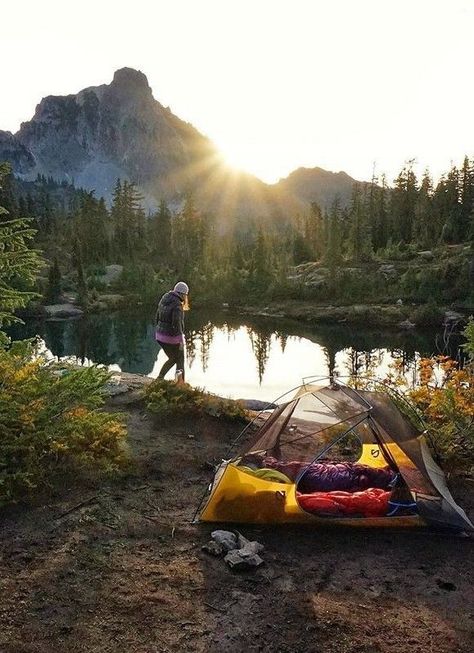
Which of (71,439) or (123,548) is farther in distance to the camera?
(71,439)

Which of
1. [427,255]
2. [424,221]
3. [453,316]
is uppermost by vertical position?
[424,221]

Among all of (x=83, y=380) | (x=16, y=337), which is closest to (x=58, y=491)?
(x=83, y=380)

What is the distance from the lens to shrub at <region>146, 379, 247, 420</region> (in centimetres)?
988

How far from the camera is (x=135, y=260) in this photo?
84000 mm

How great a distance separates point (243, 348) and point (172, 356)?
24978mm

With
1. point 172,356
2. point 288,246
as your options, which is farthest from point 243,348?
point 288,246

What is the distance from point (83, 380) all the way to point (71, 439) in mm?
795

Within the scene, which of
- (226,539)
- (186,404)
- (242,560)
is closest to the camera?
(242,560)

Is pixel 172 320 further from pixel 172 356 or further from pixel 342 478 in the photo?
pixel 342 478

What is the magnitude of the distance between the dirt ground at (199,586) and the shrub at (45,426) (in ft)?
1.11

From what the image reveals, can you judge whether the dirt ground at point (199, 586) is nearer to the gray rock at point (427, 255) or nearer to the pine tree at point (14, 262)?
the pine tree at point (14, 262)

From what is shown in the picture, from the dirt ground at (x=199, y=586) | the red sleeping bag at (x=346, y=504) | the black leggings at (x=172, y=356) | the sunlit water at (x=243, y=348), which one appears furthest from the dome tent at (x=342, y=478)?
the sunlit water at (x=243, y=348)

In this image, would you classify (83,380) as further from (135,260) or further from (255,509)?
(135,260)

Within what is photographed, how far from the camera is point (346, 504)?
615 centimetres
